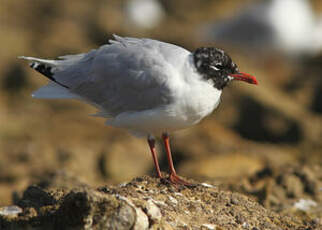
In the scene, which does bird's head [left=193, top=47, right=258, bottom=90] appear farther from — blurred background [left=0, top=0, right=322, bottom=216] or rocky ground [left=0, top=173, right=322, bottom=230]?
blurred background [left=0, top=0, right=322, bottom=216]

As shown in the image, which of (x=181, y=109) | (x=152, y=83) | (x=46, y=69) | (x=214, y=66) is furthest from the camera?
(x=46, y=69)

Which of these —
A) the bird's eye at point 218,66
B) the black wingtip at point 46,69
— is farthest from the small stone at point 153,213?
the black wingtip at point 46,69

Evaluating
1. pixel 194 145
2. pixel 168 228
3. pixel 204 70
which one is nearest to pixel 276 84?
pixel 194 145

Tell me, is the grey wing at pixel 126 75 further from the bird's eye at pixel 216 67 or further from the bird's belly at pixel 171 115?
the bird's eye at pixel 216 67

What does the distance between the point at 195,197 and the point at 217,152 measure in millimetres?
4780

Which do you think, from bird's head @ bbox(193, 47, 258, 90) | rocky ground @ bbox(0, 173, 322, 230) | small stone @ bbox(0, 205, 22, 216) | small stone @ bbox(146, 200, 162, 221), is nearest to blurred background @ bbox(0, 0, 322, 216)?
rocky ground @ bbox(0, 173, 322, 230)

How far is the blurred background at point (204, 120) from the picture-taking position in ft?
29.9

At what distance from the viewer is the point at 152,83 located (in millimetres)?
5496

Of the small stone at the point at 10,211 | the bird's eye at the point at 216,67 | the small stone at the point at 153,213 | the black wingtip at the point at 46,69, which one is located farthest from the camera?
the black wingtip at the point at 46,69

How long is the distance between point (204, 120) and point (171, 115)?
7.39 m

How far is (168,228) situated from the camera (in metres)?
4.33

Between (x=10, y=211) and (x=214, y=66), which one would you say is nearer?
(x=10, y=211)

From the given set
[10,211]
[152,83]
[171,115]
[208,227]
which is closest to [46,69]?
[152,83]

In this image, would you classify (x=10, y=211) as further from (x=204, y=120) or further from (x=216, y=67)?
(x=204, y=120)
